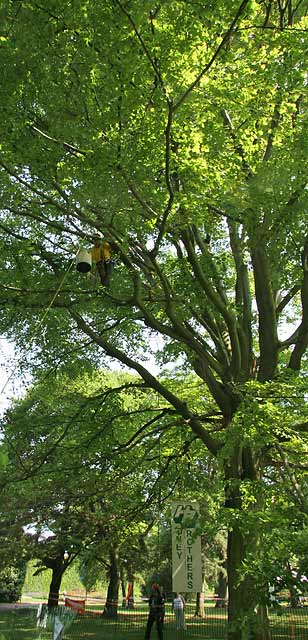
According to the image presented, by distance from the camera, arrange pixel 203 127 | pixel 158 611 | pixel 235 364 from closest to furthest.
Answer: pixel 203 127, pixel 235 364, pixel 158 611

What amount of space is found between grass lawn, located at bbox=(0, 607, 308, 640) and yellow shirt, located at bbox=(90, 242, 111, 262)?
7.15 m

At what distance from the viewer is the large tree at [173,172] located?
468 cm

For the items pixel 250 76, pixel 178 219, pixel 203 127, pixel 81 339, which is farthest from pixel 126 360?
pixel 250 76

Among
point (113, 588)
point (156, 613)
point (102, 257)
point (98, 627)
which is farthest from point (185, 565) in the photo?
point (113, 588)

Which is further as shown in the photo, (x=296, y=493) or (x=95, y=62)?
(x=296, y=493)

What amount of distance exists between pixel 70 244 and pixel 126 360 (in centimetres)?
194

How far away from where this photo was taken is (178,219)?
234 inches

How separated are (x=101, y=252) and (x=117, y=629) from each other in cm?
866

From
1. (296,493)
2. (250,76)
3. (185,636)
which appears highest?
(250,76)

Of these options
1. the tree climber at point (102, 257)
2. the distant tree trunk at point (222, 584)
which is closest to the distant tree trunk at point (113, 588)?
the distant tree trunk at point (222, 584)

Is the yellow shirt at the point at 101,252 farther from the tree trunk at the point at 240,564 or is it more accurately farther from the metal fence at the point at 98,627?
the metal fence at the point at 98,627

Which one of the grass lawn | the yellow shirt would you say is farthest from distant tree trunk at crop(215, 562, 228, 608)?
the yellow shirt

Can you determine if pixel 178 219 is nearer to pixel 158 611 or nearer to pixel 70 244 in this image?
pixel 70 244

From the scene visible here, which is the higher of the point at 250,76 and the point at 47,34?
the point at 250,76
